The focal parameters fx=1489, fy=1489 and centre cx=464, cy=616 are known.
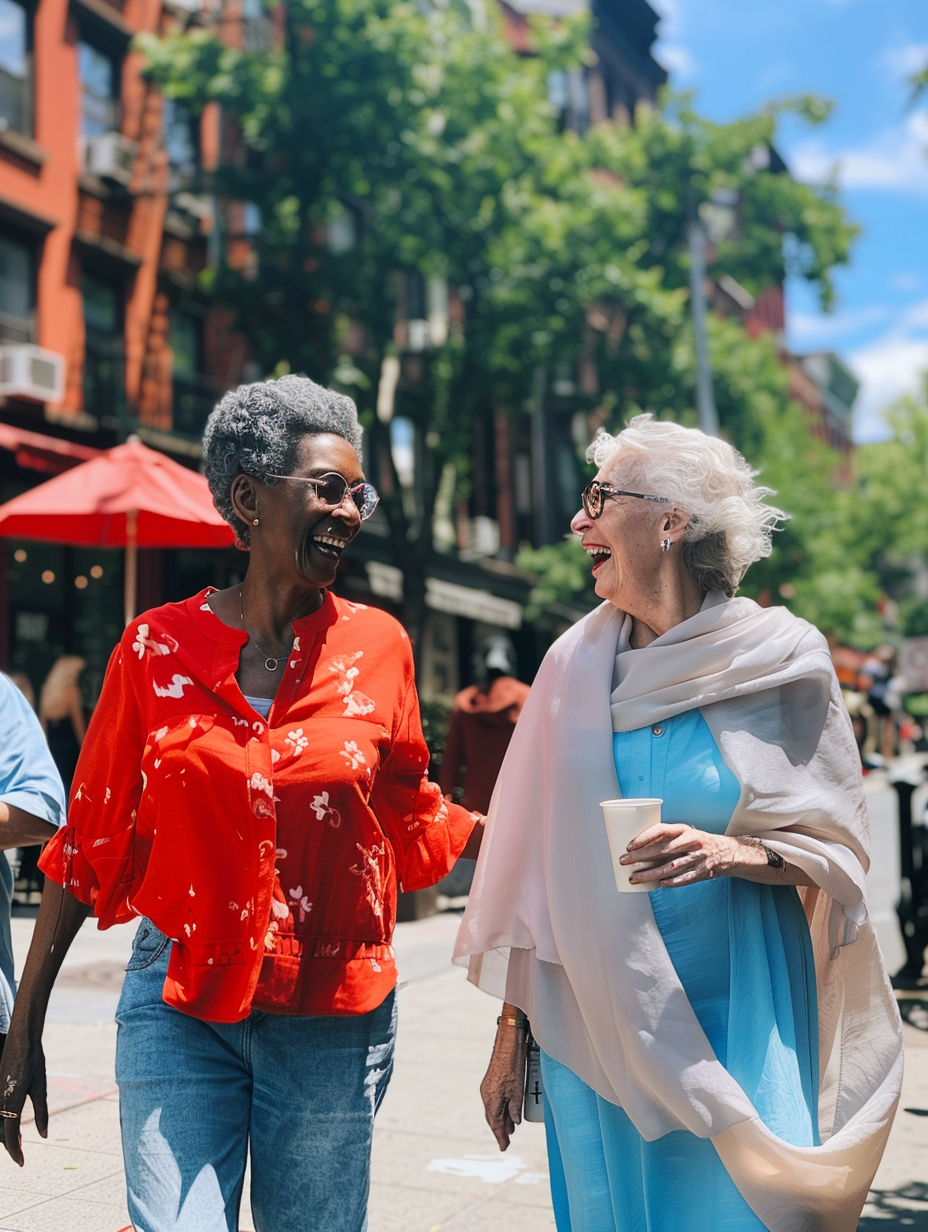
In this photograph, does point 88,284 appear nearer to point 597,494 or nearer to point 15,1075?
point 597,494

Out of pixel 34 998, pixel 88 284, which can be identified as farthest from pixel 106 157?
pixel 34 998

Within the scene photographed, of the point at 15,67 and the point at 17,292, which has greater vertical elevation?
the point at 15,67

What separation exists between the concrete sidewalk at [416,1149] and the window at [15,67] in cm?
1403

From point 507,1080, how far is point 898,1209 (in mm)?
2295

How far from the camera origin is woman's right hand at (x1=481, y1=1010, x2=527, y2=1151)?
2.90 metres

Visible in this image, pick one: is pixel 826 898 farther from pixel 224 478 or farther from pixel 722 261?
pixel 722 261

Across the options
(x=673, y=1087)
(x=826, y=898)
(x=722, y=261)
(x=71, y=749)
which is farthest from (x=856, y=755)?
(x=722, y=261)

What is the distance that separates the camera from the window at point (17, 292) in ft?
58.2

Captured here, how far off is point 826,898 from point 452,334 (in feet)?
61.9

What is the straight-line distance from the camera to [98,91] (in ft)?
65.3

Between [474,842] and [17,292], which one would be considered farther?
[17,292]

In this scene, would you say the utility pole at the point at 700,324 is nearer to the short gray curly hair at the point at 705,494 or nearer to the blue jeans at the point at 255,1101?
the short gray curly hair at the point at 705,494

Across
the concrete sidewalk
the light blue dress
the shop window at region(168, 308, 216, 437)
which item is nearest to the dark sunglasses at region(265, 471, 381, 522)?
the light blue dress

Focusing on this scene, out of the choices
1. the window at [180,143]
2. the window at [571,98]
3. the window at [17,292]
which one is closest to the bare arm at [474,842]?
the window at [17,292]
